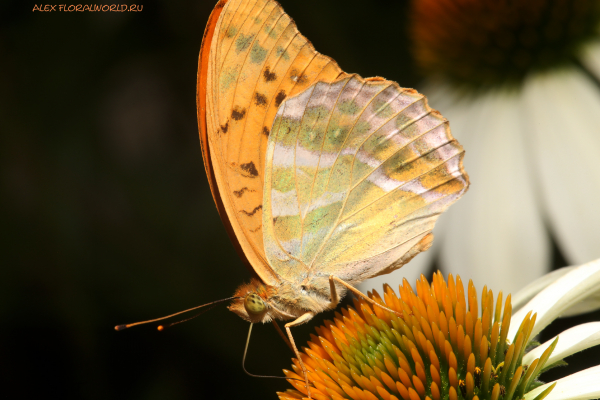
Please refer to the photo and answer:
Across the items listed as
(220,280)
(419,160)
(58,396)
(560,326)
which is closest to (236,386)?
(220,280)

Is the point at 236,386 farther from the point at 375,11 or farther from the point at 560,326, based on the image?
the point at 375,11

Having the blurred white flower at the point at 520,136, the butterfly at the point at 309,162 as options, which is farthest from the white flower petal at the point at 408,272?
the butterfly at the point at 309,162

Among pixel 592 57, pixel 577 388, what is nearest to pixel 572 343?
pixel 577 388

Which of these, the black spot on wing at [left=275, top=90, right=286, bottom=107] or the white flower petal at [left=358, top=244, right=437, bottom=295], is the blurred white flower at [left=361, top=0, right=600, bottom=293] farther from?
the black spot on wing at [left=275, top=90, right=286, bottom=107]

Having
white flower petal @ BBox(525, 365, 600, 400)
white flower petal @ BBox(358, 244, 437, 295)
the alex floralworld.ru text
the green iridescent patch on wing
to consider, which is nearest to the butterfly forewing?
the green iridescent patch on wing

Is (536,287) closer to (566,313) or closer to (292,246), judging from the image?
(566,313)

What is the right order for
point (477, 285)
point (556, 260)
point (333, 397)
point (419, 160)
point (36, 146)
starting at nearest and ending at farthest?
point (333, 397) < point (419, 160) < point (477, 285) < point (556, 260) < point (36, 146)
